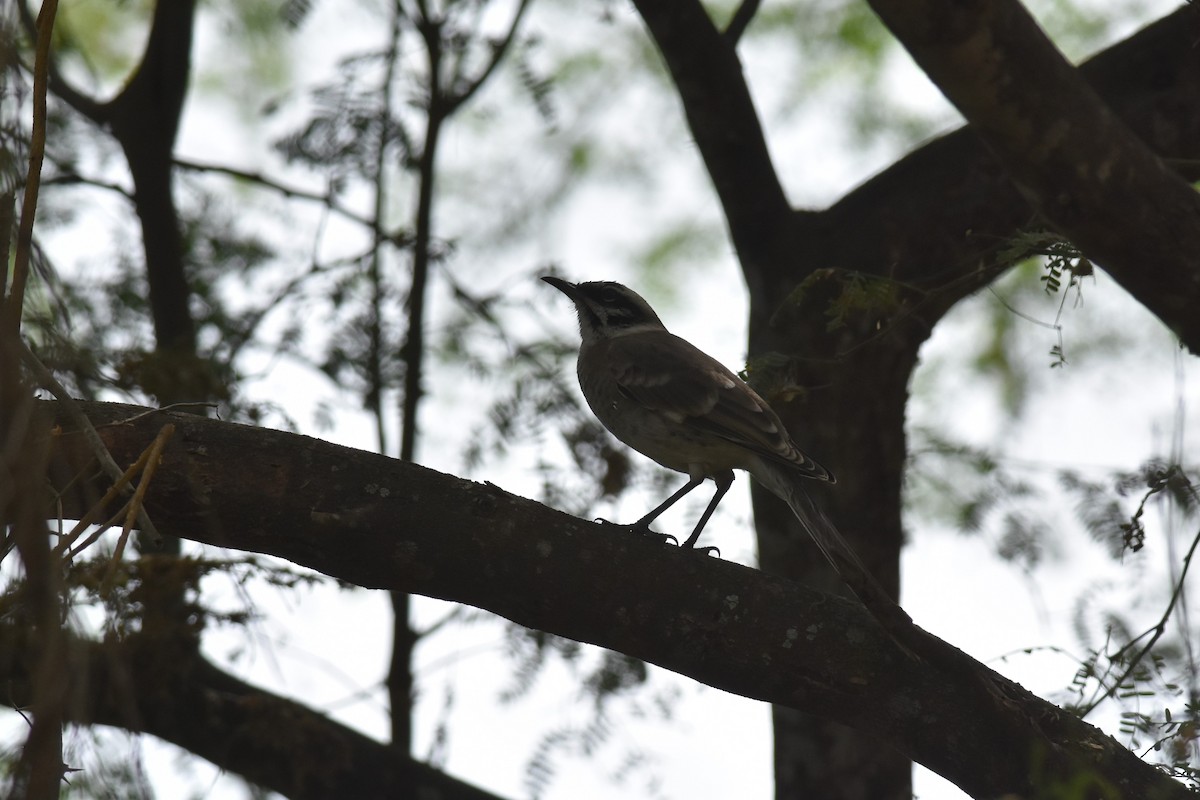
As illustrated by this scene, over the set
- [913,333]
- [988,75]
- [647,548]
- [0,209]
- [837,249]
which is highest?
[837,249]

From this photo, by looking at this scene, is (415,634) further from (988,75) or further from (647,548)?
(988,75)

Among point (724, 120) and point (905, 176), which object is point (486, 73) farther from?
point (905, 176)

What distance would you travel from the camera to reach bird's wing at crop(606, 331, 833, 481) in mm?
5512

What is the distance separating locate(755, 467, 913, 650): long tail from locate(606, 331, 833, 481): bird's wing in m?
0.11

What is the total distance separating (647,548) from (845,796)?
2.66m

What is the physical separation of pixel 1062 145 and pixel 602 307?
4.24 m

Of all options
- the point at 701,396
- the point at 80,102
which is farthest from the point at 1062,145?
the point at 80,102

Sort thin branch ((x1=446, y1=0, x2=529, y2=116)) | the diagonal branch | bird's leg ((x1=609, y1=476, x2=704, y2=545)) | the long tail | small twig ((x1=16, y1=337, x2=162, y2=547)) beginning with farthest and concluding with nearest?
thin branch ((x1=446, y1=0, x2=529, y2=116)) < the diagonal branch < bird's leg ((x1=609, y1=476, x2=704, y2=545)) < the long tail < small twig ((x1=16, y1=337, x2=162, y2=547))

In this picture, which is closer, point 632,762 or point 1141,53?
point 1141,53

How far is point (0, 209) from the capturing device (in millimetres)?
2578

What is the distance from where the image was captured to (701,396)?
5.86 metres

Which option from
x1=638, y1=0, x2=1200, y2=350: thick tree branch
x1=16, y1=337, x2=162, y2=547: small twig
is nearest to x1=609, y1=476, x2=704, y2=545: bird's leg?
x1=638, y1=0, x2=1200, y2=350: thick tree branch

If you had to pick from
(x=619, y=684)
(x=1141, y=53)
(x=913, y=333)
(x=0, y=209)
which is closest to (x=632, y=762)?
(x=619, y=684)

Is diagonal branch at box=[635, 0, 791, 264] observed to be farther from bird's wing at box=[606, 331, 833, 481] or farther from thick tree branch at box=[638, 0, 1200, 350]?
bird's wing at box=[606, 331, 833, 481]
